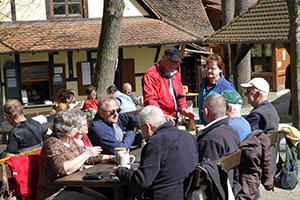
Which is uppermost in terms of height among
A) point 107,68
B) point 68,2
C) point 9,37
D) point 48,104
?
point 68,2

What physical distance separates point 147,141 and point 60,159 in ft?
3.18

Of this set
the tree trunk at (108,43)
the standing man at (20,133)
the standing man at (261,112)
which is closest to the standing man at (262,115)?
the standing man at (261,112)

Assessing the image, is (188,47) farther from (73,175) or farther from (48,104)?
(73,175)

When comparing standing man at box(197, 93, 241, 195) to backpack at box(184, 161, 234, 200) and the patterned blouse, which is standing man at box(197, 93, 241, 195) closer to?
backpack at box(184, 161, 234, 200)

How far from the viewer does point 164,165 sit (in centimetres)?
395

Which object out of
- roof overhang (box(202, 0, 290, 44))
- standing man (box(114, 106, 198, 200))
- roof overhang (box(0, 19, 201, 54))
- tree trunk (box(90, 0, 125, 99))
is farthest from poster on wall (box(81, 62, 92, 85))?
standing man (box(114, 106, 198, 200))

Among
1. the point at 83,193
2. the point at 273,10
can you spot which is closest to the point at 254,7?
the point at 273,10

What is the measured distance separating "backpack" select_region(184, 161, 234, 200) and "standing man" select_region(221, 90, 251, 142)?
1013 mm

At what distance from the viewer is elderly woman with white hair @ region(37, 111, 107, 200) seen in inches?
180

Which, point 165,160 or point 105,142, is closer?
point 165,160

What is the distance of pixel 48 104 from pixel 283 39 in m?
8.87

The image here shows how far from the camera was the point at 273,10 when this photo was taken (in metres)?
13.9

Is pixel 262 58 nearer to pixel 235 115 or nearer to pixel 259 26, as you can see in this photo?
pixel 259 26

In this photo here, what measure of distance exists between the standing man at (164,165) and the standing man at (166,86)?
225 centimetres
